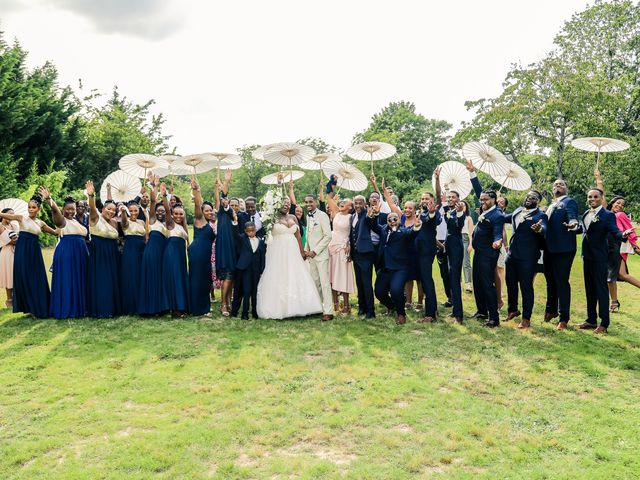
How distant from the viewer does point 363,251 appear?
9375 mm

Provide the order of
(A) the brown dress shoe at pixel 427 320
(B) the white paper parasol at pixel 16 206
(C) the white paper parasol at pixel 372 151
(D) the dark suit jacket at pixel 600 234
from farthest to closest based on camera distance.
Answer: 1. (C) the white paper parasol at pixel 372 151
2. (B) the white paper parasol at pixel 16 206
3. (A) the brown dress shoe at pixel 427 320
4. (D) the dark suit jacket at pixel 600 234

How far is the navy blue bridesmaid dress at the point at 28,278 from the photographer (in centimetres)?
970

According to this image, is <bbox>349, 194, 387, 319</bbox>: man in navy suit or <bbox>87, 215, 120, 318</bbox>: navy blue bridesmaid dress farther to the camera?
<bbox>87, 215, 120, 318</bbox>: navy blue bridesmaid dress

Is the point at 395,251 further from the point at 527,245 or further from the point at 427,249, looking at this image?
the point at 527,245

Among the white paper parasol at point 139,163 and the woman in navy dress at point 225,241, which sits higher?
the white paper parasol at point 139,163

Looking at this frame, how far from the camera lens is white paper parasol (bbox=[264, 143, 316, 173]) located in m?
9.70

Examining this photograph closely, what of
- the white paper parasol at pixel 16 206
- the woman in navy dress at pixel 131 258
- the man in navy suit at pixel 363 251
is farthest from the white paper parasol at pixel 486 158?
the white paper parasol at pixel 16 206

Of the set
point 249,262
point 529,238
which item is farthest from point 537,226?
point 249,262

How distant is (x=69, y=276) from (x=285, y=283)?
4220 mm

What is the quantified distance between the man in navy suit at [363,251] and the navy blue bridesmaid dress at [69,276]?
538cm

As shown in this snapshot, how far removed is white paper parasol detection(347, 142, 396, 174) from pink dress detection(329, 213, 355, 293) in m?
1.62

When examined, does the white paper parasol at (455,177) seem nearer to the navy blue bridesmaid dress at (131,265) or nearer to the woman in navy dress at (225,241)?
the woman in navy dress at (225,241)

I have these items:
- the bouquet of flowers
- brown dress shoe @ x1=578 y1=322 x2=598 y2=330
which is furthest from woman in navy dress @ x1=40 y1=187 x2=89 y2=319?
brown dress shoe @ x1=578 y1=322 x2=598 y2=330

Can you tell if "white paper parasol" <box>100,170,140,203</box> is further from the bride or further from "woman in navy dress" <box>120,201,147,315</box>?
the bride
